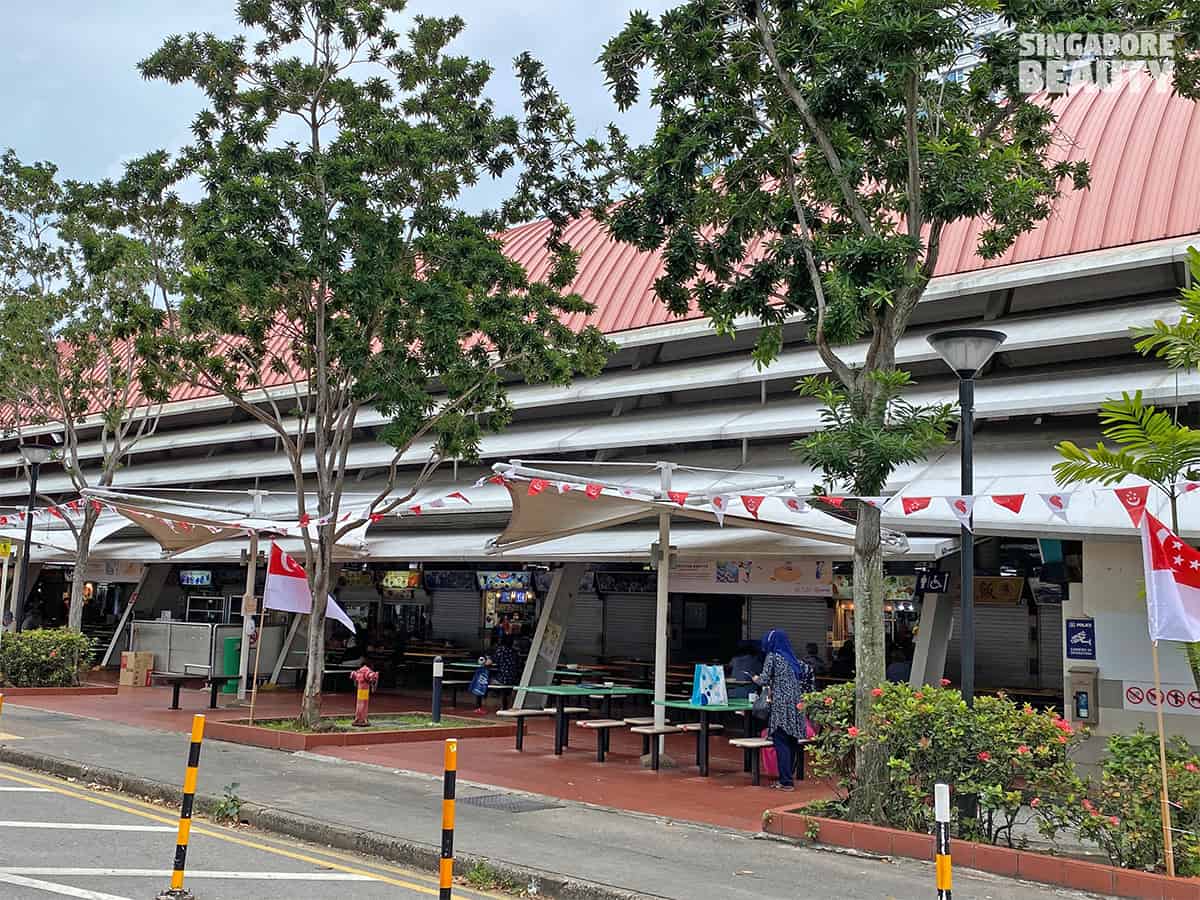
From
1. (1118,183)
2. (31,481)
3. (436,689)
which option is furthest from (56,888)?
(31,481)

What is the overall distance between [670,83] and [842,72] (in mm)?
1972

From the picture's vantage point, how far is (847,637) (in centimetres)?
2136

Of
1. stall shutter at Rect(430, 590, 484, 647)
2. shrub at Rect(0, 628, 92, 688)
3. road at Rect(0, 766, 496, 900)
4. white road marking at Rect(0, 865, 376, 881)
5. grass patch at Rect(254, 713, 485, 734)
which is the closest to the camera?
road at Rect(0, 766, 496, 900)

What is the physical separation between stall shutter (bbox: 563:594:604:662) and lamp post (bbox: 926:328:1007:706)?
1577 cm

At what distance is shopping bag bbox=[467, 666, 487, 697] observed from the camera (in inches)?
866

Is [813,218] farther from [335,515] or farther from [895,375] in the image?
[335,515]

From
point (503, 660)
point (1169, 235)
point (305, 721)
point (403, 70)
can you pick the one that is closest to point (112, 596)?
point (503, 660)

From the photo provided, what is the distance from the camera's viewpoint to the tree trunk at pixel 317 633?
16.4m

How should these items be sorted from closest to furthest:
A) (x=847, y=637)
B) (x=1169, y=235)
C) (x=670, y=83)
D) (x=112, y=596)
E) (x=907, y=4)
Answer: (x=907, y=4) < (x=670, y=83) < (x=1169, y=235) < (x=847, y=637) < (x=112, y=596)

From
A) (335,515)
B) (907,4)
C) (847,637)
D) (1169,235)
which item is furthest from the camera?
(847,637)

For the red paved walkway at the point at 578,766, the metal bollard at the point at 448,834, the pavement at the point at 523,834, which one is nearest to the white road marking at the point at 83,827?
the pavement at the point at 523,834

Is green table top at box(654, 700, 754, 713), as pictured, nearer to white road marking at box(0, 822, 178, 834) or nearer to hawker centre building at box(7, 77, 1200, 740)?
hawker centre building at box(7, 77, 1200, 740)

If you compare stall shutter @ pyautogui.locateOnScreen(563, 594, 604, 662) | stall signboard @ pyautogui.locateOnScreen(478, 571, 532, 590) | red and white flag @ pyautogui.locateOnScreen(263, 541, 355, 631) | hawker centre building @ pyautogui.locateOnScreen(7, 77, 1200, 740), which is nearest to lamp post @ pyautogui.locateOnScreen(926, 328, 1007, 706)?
hawker centre building @ pyautogui.locateOnScreen(7, 77, 1200, 740)

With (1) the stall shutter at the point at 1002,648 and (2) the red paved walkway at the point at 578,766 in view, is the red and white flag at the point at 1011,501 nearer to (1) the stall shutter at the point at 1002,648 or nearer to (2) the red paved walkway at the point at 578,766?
(2) the red paved walkway at the point at 578,766
